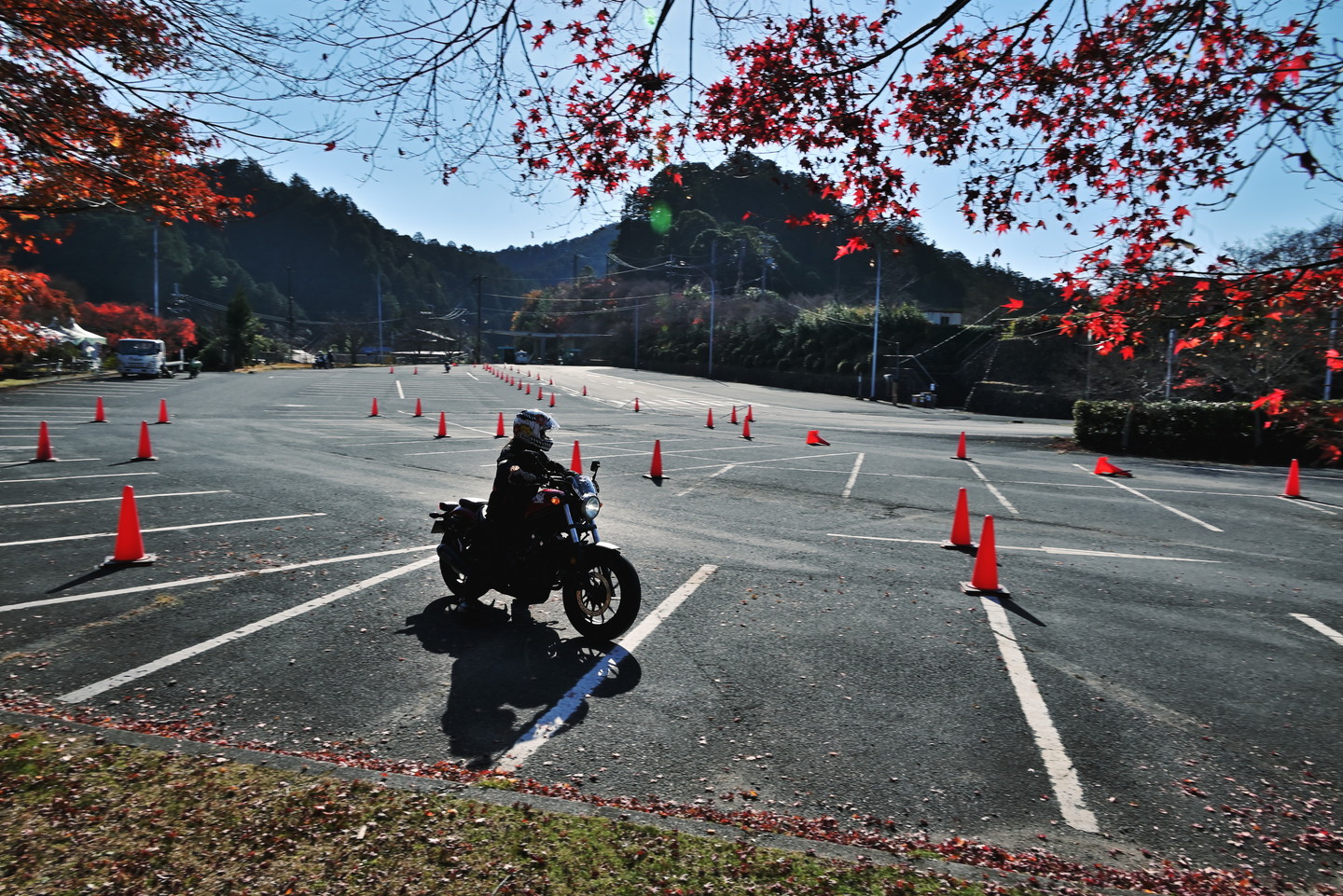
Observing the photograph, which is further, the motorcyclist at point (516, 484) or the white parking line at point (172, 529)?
the white parking line at point (172, 529)

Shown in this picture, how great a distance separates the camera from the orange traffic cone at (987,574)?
7645mm

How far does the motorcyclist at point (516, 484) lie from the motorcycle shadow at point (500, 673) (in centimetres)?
35

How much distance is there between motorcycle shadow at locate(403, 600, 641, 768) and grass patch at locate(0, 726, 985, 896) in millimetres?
791

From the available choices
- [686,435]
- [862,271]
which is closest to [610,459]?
[686,435]

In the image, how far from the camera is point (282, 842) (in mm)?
3322

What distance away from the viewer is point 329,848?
331cm

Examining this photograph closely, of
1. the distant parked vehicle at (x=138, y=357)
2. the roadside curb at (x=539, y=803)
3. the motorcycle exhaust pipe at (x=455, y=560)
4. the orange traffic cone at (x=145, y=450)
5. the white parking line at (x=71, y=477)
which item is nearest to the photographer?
the roadside curb at (x=539, y=803)

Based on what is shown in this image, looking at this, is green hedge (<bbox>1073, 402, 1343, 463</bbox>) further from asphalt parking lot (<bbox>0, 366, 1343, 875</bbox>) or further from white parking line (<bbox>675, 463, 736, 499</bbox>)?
white parking line (<bbox>675, 463, 736, 499</bbox>)

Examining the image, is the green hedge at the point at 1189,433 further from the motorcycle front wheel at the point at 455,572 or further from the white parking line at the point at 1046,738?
the motorcycle front wheel at the point at 455,572

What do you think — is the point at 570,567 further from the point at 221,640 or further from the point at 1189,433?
the point at 1189,433

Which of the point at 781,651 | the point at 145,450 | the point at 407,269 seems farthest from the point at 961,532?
the point at 407,269

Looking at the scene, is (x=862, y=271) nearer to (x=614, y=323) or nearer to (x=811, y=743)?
(x=614, y=323)

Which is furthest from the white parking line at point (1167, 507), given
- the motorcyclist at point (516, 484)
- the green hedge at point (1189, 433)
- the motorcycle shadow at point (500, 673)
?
the motorcyclist at point (516, 484)

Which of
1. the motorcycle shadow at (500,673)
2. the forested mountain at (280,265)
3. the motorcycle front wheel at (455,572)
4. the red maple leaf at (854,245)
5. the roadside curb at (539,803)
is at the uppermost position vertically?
the forested mountain at (280,265)
